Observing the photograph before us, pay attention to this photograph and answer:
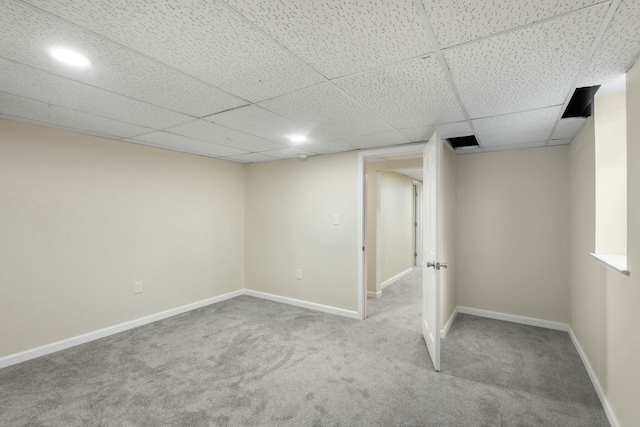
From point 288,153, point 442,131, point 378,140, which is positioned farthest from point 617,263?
point 288,153

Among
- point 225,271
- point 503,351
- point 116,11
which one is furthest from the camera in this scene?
point 225,271

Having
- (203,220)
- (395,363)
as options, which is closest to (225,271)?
(203,220)

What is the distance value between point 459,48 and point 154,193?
3477 millimetres

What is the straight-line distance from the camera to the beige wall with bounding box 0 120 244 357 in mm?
2541

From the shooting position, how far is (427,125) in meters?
2.57

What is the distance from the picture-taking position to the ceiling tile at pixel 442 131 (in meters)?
2.58

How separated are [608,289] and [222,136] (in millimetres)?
3368

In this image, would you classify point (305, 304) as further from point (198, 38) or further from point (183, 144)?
point (198, 38)

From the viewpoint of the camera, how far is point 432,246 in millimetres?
2719

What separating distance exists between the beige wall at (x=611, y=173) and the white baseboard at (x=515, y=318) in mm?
1559

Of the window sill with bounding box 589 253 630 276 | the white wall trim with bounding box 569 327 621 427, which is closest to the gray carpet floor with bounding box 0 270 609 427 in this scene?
the white wall trim with bounding box 569 327 621 427

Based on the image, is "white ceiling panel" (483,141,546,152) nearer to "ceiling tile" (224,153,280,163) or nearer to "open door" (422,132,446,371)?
"open door" (422,132,446,371)

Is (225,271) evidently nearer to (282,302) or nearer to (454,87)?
(282,302)

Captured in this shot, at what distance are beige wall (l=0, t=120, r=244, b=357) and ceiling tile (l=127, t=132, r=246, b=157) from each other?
218 millimetres
